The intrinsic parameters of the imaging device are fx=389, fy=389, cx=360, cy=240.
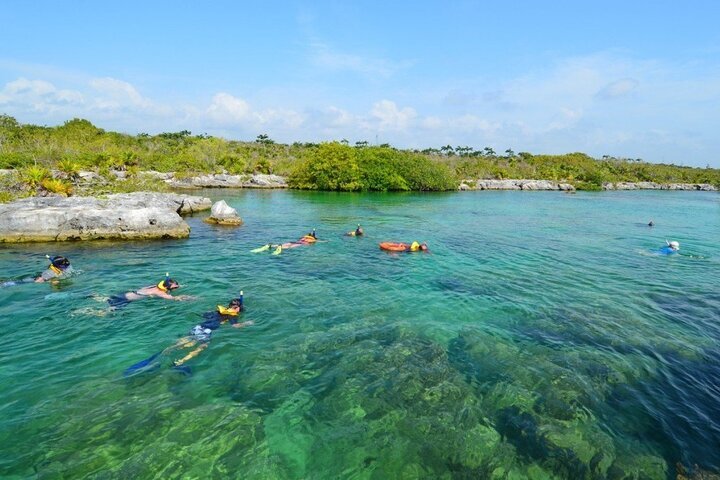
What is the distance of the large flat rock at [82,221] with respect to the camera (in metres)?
26.5

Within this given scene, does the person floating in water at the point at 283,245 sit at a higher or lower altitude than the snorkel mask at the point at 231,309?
higher

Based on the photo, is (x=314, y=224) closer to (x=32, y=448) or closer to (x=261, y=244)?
(x=261, y=244)

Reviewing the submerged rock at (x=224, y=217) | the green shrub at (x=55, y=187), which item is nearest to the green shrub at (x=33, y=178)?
the green shrub at (x=55, y=187)

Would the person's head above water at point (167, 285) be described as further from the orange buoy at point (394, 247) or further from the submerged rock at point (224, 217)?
the submerged rock at point (224, 217)

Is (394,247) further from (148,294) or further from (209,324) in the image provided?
(148,294)

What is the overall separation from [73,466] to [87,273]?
1532 centimetres

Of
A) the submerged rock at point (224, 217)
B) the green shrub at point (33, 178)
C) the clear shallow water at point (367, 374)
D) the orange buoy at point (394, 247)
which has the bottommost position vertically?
the clear shallow water at point (367, 374)

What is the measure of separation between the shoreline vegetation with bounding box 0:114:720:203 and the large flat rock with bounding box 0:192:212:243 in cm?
1578

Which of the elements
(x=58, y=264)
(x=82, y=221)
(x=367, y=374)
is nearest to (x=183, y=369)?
(x=367, y=374)

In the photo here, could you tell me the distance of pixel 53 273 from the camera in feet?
62.4

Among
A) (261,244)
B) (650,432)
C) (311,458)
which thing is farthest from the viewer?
(261,244)

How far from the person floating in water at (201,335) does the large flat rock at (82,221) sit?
56.8 ft

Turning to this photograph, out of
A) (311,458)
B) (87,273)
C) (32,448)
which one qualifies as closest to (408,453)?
(311,458)

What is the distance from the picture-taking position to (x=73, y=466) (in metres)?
7.79
